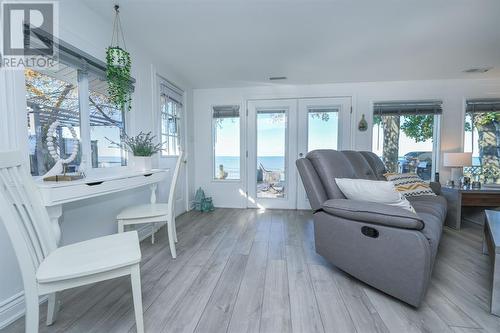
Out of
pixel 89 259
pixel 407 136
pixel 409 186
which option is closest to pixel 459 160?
pixel 407 136

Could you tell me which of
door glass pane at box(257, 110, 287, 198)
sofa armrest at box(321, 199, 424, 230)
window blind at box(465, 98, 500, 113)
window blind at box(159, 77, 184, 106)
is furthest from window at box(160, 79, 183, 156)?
window blind at box(465, 98, 500, 113)

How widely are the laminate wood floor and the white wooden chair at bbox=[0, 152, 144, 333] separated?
26 centimetres

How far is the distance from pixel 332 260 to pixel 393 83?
10.6 feet

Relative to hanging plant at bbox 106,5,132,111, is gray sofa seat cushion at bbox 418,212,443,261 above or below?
below

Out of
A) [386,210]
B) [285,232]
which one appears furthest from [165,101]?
[386,210]

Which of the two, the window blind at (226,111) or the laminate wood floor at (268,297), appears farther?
the window blind at (226,111)

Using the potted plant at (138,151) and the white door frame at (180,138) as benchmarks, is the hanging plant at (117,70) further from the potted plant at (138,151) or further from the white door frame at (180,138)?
the white door frame at (180,138)

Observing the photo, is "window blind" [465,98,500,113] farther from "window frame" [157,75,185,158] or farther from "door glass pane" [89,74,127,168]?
"door glass pane" [89,74,127,168]

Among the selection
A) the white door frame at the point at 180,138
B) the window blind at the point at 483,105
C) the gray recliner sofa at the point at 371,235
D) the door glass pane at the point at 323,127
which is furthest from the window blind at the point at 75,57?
the window blind at the point at 483,105

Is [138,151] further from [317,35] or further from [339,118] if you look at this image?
[339,118]

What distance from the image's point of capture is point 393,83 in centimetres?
361

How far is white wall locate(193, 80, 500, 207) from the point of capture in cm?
349

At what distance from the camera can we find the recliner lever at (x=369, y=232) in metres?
1.48

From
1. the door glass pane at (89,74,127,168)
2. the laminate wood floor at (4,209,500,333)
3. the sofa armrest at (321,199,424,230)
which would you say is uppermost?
the door glass pane at (89,74,127,168)
